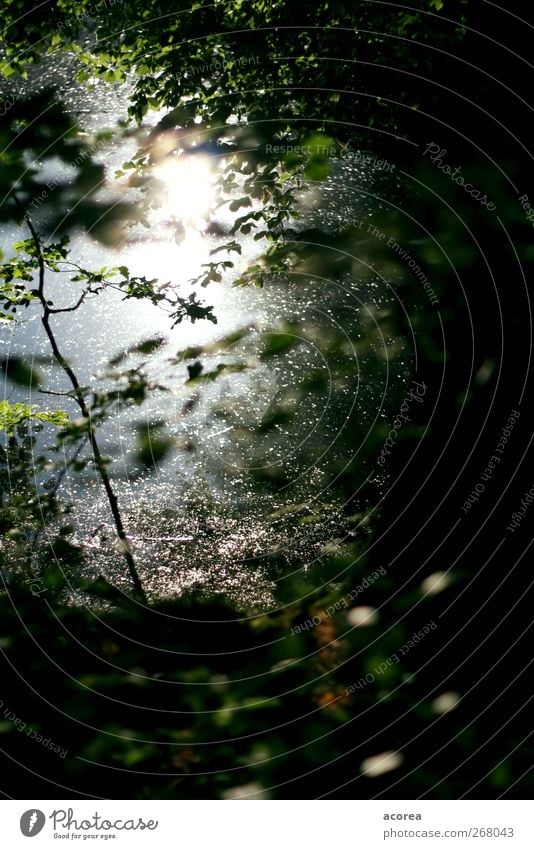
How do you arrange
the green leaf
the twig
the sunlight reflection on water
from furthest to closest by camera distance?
1. the green leaf
2. the sunlight reflection on water
3. the twig

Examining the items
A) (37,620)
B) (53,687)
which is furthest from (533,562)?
(37,620)

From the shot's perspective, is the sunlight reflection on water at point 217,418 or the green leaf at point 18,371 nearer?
the sunlight reflection on water at point 217,418

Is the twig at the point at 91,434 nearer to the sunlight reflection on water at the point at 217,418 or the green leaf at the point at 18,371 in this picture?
the sunlight reflection on water at the point at 217,418

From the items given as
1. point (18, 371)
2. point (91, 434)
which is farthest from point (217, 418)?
point (18, 371)

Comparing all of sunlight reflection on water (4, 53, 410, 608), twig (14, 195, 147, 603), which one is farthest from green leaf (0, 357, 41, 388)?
twig (14, 195, 147, 603)

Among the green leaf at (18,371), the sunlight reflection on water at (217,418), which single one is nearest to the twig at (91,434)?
the sunlight reflection on water at (217,418)

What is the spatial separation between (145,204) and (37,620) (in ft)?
8.89

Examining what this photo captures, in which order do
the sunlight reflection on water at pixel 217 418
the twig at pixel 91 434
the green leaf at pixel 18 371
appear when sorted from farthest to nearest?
the green leaf at pixel 18 371 → the sunlight reflection on water at pixel 217 418 → the twig at pixel 91 434

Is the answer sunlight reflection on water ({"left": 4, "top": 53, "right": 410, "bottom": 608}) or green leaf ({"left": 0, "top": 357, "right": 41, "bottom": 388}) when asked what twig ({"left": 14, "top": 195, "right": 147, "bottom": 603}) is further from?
green leaf ({"left": 0, "top": 357, "right": 41, "bottom": 388})

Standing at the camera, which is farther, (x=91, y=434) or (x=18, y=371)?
(x=18, y=371)

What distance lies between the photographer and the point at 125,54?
458 centimetres

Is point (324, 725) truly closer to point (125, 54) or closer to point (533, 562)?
point (533, 562)

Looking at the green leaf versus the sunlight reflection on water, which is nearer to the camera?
the sunlight reflection on water

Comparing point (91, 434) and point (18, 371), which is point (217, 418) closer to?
point (91, 434)
